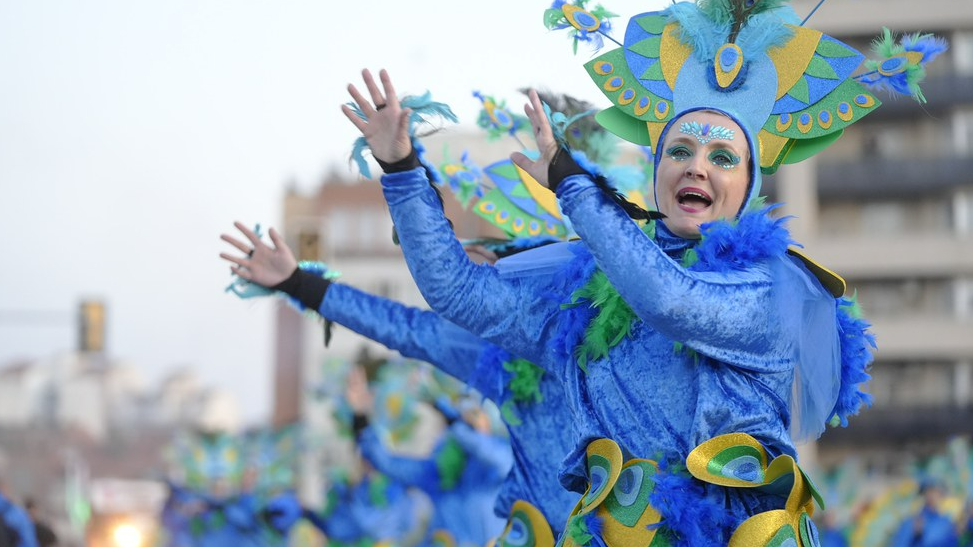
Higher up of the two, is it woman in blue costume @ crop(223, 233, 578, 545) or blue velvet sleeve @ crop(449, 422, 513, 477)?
woman in blue costume @ crop(223, 233, 578, 545)

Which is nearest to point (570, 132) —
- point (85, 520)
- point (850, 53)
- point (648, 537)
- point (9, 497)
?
point (850, 53)

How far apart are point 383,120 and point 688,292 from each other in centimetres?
85

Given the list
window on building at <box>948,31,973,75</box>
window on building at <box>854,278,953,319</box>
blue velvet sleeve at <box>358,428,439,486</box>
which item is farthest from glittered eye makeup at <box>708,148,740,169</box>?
window on building at <box>948,31,973,75</box>

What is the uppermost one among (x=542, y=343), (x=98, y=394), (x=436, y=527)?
(x=542, y=343)

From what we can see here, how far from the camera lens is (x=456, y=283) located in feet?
11.2

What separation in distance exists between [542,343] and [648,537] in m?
0.64

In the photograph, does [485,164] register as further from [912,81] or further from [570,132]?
[912,81]

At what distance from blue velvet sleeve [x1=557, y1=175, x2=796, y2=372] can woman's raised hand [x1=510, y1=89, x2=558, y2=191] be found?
8 centimetres

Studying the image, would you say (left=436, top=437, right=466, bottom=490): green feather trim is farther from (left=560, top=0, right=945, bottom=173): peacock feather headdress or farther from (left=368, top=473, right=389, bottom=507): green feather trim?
(left=560, top=0, right=945, bottom=173): peacock feather headdress

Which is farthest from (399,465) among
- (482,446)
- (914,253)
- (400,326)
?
(914,253)

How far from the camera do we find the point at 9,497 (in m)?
8.38

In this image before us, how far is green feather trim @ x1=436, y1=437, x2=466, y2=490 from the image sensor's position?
8050 mm

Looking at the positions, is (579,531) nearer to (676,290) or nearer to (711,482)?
(711,482)

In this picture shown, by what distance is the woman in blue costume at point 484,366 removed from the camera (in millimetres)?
3930
